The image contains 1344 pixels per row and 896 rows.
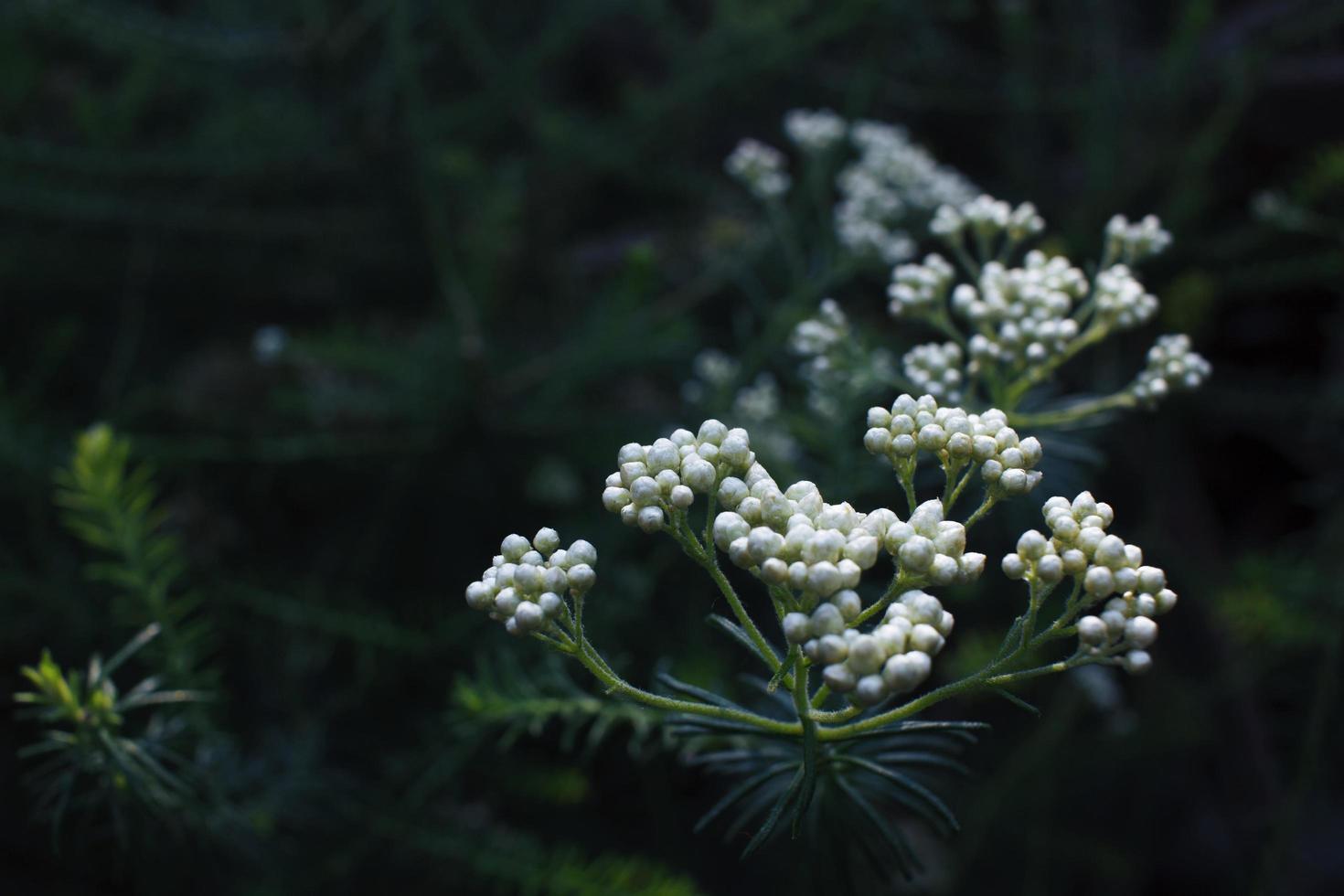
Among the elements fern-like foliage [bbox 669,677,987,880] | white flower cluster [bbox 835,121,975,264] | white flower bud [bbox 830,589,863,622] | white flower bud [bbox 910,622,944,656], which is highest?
white flower cluster [bbox 835,121,975,264]

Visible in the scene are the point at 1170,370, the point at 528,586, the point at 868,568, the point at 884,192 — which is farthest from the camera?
the point at 884,192

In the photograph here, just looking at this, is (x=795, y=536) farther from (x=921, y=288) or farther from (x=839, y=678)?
(x=921, y=288)

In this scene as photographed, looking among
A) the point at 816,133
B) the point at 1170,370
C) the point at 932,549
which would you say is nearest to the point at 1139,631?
the point at 932,549

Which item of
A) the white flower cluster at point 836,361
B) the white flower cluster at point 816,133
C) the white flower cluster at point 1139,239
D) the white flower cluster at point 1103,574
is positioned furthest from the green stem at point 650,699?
the white flower cluster at point 816,133

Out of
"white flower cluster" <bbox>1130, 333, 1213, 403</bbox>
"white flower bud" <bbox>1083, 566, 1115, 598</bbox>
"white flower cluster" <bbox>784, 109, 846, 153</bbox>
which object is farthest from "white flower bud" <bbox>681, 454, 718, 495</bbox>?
"white flower cluster" <bbox>784, 109, 846, 153</bbox>

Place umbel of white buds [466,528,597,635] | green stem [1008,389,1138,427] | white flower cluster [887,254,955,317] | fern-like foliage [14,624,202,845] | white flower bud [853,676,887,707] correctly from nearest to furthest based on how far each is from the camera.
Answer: white flower bud [853,676,887,707] < umbel of white buds [466,528,597,635] < fern-like foliage [14,624,202,845] < green stem [1008,389,1138,427] < white flower cluster [887,254,955,317]

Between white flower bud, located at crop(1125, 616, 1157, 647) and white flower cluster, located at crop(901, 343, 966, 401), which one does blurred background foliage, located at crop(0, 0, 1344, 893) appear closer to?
white flower cluster, located at crop(901, 343, 966, 401)

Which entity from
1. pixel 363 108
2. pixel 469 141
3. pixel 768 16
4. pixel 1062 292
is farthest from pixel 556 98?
pixel 1062 292

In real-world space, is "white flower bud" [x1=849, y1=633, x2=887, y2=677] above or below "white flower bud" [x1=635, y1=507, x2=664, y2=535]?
below
